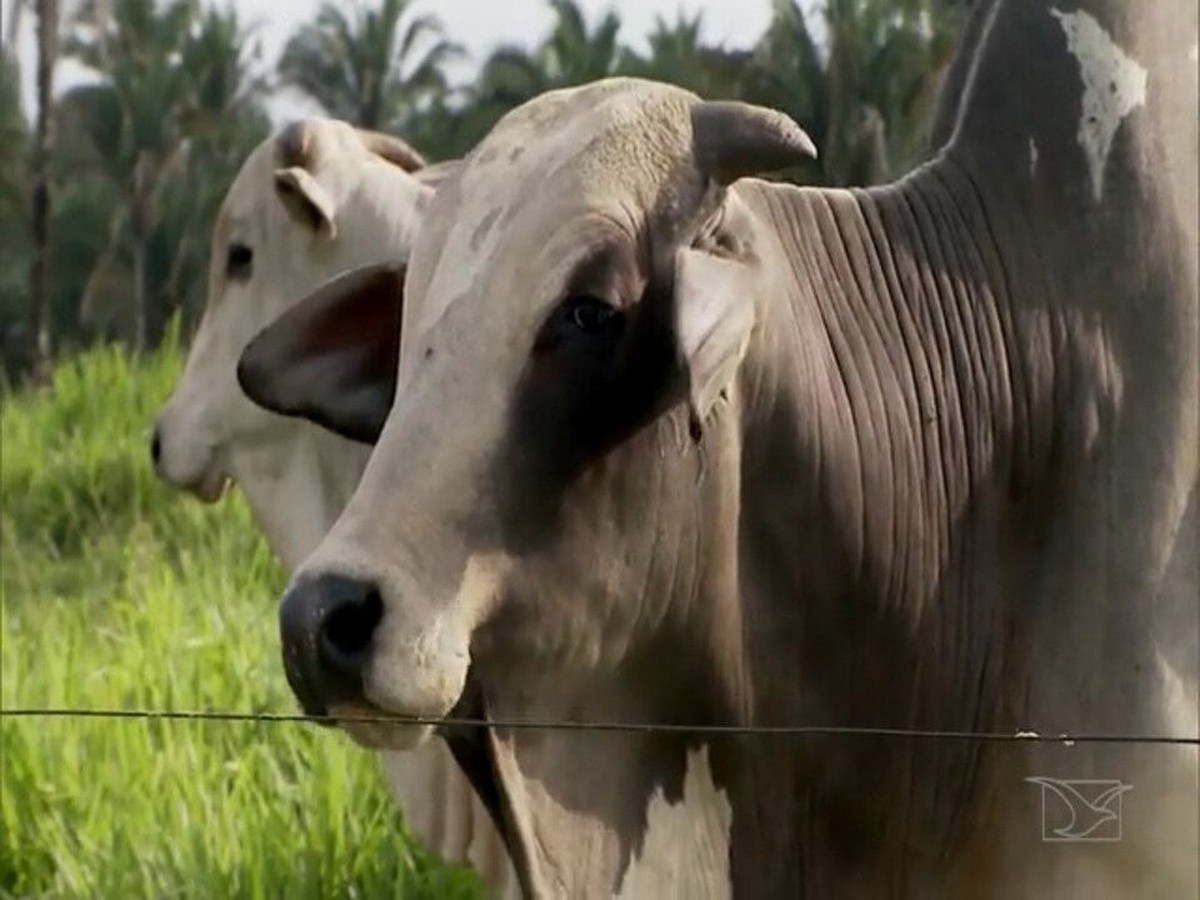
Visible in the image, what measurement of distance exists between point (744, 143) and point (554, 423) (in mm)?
304

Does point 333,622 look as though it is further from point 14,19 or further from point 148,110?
point 148,110

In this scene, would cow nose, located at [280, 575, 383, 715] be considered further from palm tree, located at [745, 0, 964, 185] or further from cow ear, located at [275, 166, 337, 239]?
cow ear, located at [275, 166, 337, 239]

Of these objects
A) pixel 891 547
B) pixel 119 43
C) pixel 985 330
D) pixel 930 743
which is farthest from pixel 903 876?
pixel 119 43

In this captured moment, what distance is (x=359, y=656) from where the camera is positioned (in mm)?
1738

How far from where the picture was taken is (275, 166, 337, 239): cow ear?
395 cm

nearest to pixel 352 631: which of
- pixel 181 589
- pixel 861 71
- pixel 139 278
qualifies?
pixel 861 71

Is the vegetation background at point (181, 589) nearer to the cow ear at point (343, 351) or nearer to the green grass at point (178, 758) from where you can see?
the green grass at point (178, 758)

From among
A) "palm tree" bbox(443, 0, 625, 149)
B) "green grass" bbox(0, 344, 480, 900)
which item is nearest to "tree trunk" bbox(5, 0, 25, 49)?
"palm tree" bbox(443, 0, 625, 149)

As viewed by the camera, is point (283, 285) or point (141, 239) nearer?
point (283, 285)

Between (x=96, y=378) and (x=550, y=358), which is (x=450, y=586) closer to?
(x=550, y=358)

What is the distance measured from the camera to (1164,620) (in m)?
2.32

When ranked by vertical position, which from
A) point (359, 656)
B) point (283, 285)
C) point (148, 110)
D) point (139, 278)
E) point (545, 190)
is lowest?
point (139, 278)

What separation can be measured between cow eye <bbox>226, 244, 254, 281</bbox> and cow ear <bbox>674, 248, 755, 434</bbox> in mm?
2383

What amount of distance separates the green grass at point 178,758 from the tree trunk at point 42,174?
15.8ft
